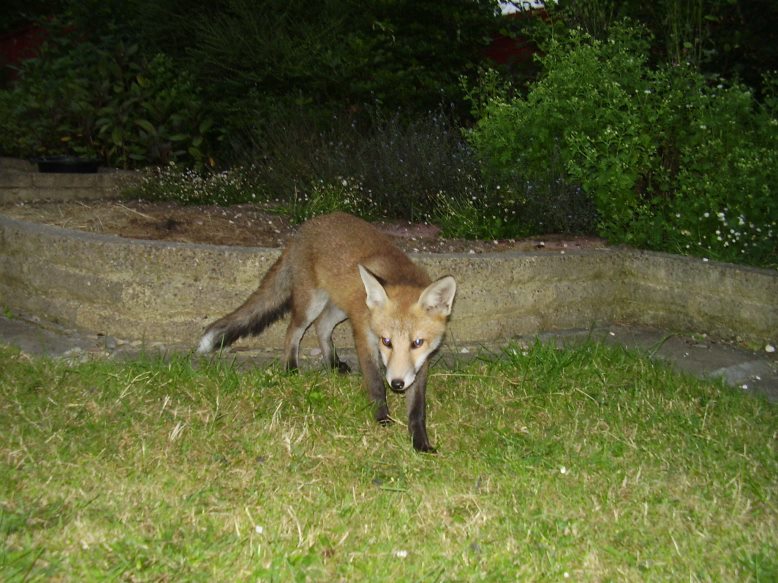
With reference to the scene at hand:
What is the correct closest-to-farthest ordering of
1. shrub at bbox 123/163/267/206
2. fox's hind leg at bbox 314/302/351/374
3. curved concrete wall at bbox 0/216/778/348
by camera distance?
fox's hind leg at bbox 314/302/351/374 → curved concrete wall at bbox 0/216/778/348 → shrub at bbox 123/163/267/206

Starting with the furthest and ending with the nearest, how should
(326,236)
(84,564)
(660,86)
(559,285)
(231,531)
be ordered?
(660,86) → (559,285) → (326,236) → (231,531) → (84,564)

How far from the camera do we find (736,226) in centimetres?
634

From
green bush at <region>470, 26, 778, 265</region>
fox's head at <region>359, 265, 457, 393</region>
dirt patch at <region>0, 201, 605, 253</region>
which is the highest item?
green bush at <region>470, 26, 778, 265</region>

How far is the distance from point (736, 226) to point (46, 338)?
17.6 ft

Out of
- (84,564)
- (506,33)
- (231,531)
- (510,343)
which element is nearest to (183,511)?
(231,531)

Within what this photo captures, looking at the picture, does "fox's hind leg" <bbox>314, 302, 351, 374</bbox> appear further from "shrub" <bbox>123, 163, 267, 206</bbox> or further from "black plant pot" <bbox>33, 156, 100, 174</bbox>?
"black plant pot" <bbox>33, 156, 100, 174</bbox>

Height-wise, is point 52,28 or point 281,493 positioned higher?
point 52,28

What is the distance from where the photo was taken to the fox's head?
4160 millimetres

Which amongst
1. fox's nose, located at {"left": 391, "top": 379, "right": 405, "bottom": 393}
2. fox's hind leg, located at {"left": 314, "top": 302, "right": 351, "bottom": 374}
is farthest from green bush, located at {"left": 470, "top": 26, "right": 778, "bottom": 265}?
fox's nose, located at {"left": 391, "top": 379, "right": 405, "bottom": 393}

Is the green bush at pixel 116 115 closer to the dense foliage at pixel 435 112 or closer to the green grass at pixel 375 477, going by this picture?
the dense foliage at pixel 435 112

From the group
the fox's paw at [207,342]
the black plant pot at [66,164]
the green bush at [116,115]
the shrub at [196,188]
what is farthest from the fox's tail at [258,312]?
the green bush at [116,115]

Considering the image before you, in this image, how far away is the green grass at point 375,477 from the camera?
301 centimetres

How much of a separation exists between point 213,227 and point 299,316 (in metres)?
2.08

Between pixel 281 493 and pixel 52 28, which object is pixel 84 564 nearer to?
pixel 281 493
